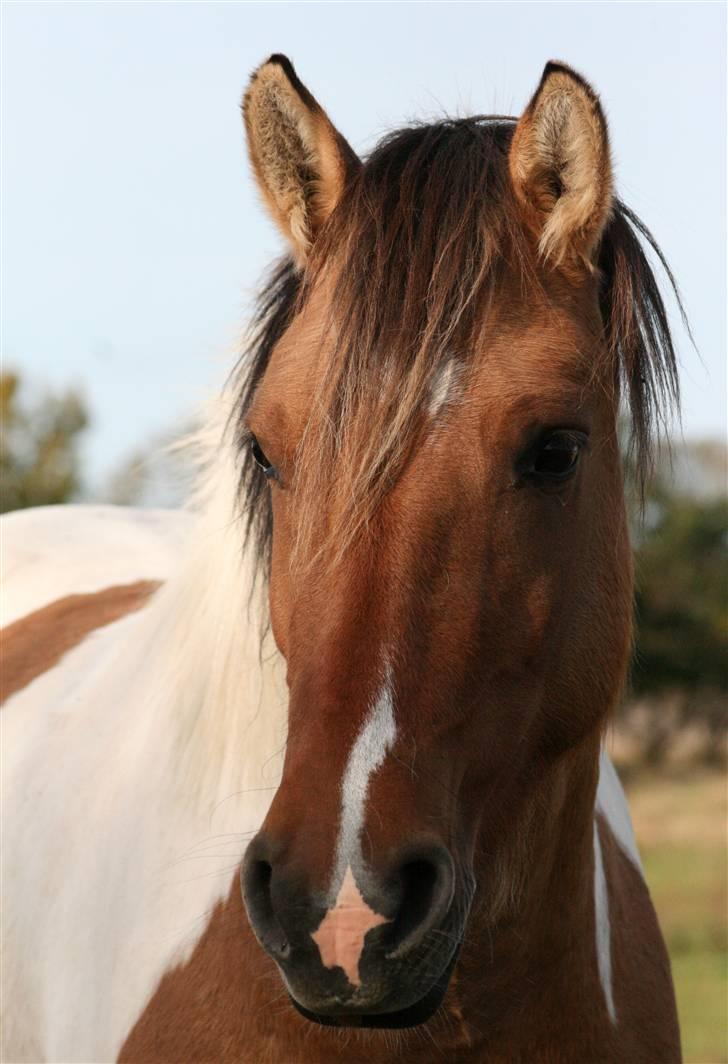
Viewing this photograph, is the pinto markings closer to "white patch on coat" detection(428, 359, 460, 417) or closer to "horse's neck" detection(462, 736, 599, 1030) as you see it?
"horse's neck" detection(462, 736, 599, 1030)

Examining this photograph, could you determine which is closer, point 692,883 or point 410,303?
point 410,303

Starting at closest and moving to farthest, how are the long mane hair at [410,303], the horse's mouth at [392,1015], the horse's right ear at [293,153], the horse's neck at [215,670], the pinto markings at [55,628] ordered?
the horse's mouth at [392,1015], the long mane hair at [410,303], the horse's right ear at [293,153], the horse's neck at [215,670], the pinto markings at [55,628]

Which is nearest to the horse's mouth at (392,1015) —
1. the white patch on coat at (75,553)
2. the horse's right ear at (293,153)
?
the horse's right ear at (293,153)

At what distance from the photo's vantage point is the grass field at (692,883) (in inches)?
341

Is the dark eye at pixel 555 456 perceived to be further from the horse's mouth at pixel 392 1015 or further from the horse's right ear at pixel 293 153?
the horse's mouth at pixel 392 1015

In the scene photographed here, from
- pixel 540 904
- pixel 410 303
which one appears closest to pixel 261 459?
pixel 410 303

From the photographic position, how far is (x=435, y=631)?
2.29 meters

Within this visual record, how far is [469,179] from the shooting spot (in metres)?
2.68

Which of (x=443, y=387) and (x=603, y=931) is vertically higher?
(x=443, y=387)

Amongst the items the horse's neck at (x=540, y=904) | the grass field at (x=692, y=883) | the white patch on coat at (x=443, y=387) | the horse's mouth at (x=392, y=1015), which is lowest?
the grass field at (x=692, y=883)

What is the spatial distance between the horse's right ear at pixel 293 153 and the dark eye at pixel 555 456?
793 millimetres

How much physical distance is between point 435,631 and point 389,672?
0.14 metres

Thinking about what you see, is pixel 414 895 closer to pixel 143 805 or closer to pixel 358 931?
pixel 358 931

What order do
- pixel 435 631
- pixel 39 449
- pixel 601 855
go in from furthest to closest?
pixel 39 449, pixel 601 855, pixel 435 631
